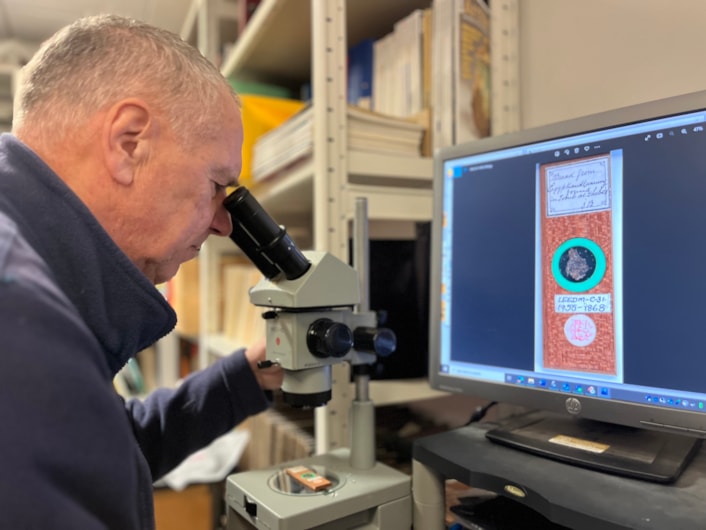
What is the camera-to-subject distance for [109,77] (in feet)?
1.99

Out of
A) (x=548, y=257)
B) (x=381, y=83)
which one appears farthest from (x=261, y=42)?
(x=548, y=257)

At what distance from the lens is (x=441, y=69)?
1.08 m

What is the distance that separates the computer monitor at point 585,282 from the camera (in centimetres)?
61

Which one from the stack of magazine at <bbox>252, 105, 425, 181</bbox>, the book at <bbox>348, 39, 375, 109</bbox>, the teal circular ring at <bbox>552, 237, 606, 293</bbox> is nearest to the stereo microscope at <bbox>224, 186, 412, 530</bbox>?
the teal circular ring at <bbox>552, 237, 606, 293</bbox>

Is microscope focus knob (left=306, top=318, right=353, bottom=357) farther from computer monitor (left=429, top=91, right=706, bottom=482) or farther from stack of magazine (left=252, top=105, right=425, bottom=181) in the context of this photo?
stack of magazine (left=252, top=105, right=425, bottom=181)

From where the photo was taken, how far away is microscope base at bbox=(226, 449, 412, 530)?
660mm

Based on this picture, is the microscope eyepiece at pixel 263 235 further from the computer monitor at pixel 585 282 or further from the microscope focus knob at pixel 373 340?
the computer monitor at pixel 585 282

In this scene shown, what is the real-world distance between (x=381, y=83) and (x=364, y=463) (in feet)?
2.86

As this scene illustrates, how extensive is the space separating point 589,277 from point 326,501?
441mm

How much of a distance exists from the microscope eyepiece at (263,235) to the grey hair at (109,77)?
0.11 m

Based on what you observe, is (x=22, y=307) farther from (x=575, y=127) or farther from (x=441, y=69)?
(x=441, y=69)

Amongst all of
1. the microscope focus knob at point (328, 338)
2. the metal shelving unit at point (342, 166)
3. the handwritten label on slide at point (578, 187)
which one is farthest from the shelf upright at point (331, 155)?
the handwritten label on slide at point (578, 187)

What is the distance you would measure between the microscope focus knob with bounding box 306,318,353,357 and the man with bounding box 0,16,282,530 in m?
0.19

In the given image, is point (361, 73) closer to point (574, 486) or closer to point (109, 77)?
point (109, 77)
